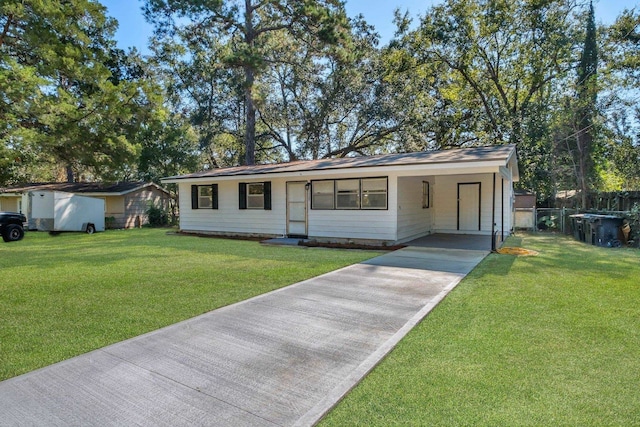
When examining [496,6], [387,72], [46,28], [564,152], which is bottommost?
[564,152]

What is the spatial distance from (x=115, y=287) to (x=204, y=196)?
9.24 m

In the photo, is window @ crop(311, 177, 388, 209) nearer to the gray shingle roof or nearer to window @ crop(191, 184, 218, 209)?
window @ crop(191, 184, 218, 209)

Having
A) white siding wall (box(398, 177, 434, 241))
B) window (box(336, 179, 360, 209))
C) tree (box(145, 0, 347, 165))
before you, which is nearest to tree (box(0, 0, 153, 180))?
window (box(336, 179, 360, 209))

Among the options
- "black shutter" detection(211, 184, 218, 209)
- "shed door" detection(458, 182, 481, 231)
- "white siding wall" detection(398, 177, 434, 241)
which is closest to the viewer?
"white siding wall" detection(398, 177, 434, 241)

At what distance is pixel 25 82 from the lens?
8.34 meters

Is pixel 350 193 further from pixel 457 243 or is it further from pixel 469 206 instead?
pixel 469 206

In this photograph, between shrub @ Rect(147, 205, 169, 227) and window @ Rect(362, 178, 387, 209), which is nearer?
window @ Rect(362, 178, 387, 209)

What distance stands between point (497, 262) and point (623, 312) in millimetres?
3410

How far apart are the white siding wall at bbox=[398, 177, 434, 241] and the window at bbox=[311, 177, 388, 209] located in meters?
0.56

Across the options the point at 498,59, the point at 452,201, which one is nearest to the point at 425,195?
the point at 452,201

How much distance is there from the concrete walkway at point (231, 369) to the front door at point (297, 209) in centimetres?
734

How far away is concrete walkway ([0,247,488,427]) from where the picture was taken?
2.35 meters

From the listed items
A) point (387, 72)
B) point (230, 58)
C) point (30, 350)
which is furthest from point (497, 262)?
point (387, 72)

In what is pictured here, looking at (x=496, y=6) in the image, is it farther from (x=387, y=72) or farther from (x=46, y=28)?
(x=46, y=28)
